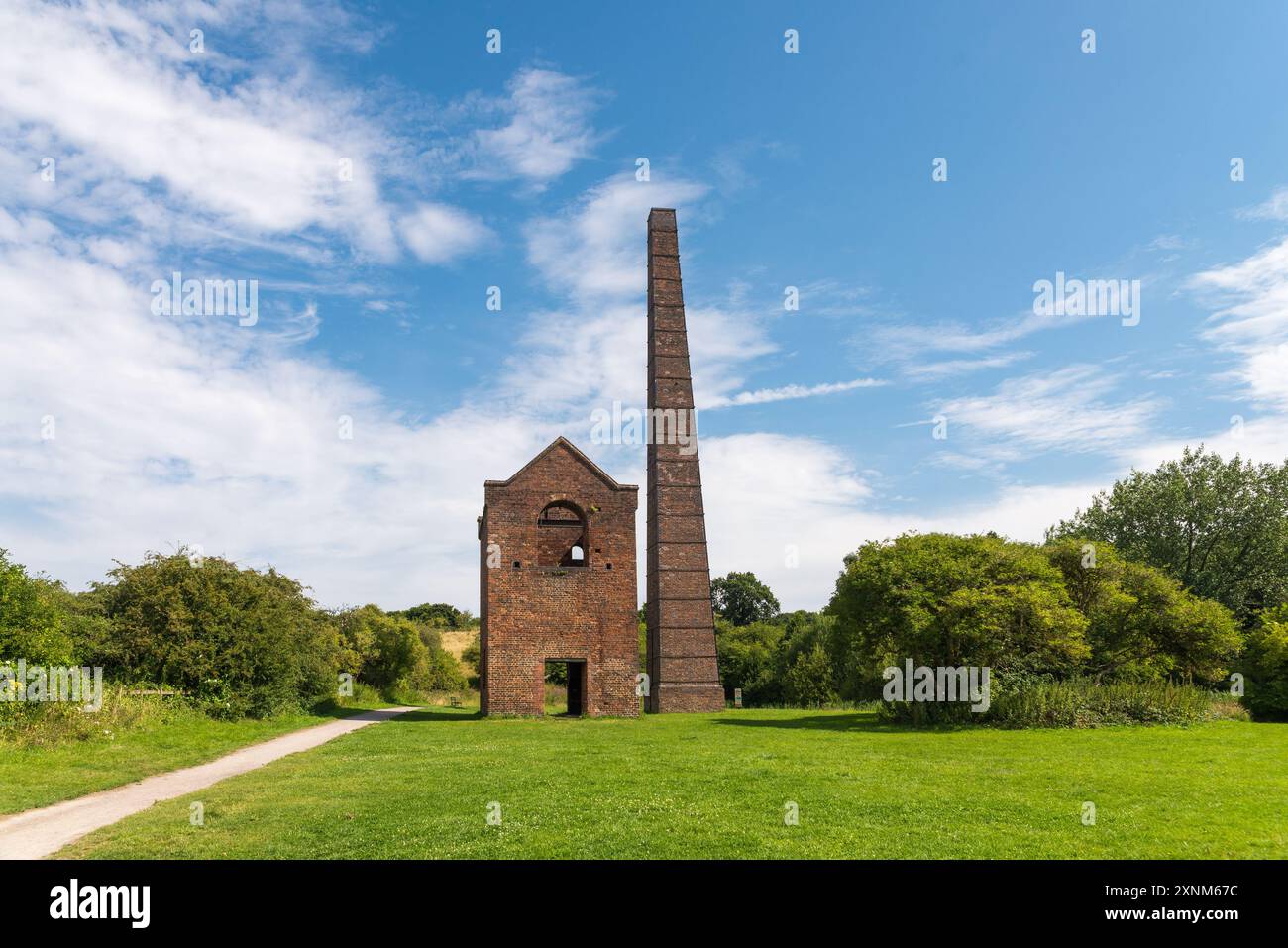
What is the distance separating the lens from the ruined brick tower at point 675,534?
35.8 meters

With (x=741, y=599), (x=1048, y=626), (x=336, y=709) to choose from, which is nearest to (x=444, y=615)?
(x=741, y=599)

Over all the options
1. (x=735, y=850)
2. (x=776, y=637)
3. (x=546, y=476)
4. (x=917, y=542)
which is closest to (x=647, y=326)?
(x=546, y=476)

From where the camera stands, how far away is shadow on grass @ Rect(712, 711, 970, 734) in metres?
21.1

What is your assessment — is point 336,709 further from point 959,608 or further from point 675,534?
point 959,608

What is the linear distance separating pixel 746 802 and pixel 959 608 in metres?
13.6

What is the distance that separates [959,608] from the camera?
21578mm

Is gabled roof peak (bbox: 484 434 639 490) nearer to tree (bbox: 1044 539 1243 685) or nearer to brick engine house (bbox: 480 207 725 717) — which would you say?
brick engine house (bbox: 480 207 725 717)

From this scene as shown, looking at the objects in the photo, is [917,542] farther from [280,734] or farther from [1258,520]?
[1258,520]

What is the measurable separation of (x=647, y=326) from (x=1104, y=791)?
104 ft

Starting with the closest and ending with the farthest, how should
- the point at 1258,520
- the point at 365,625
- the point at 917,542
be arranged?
the point at 917,542 < the point at 1258,520 < the point at 365,625

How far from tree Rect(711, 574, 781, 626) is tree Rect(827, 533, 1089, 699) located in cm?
5724

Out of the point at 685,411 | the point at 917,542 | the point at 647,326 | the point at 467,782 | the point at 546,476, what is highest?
the point at 647,326

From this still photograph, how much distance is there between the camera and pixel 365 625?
46.6 meters
